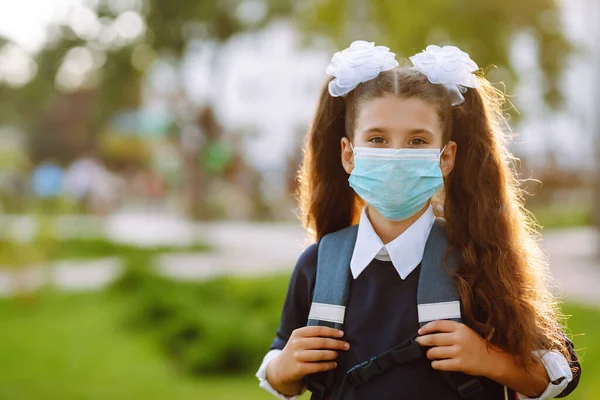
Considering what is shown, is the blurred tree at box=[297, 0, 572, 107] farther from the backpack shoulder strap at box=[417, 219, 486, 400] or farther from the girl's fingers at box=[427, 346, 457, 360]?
the girl's fingers at box=[427, 346, 457, 360]

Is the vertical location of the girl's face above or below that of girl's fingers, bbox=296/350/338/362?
above

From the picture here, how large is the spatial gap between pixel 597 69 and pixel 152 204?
73.0 ft

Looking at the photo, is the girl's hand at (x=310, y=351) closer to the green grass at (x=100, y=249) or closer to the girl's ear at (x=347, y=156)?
the girl's ear at (x=347, y=156)

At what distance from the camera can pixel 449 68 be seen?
1.90 m

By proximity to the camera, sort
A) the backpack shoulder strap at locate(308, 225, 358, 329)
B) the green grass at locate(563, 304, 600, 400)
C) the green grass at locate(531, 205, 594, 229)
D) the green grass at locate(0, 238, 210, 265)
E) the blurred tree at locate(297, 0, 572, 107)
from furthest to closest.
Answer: the green grass at locate(531, 205, 594, 229)
the green grass at locate(0, 238, 210, 265)
the blurred tree at locate(297, 0, 572, 107)
the green grass at locate(563, 304, 600, 400)
the backpack shoulder strap at locate(308, 225, 358, 329)

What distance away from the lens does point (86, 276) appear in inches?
425

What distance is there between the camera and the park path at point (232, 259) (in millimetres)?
9005

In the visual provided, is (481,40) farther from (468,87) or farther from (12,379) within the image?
(468,87)

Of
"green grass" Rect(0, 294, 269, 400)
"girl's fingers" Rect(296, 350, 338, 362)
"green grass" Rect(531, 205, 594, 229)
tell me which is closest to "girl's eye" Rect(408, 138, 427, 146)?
"girl's fingers" Rect(296, 350, 338, 362)

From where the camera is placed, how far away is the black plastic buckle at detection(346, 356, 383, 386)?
5.83ft

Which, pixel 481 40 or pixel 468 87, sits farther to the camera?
pixel 481 40

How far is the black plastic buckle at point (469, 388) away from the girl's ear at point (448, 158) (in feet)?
1.72

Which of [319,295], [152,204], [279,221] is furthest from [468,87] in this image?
[152,204]

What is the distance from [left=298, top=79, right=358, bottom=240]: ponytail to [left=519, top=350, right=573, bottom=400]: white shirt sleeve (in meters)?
0.64
